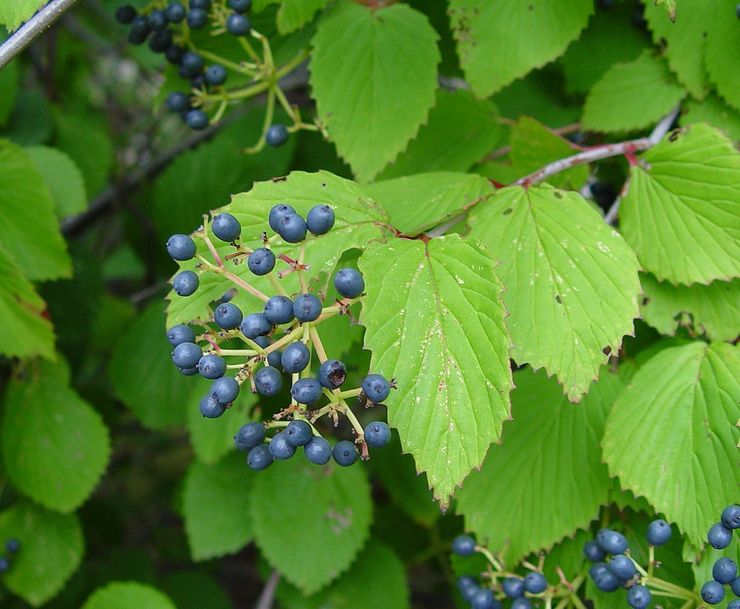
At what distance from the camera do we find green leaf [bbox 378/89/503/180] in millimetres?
2666

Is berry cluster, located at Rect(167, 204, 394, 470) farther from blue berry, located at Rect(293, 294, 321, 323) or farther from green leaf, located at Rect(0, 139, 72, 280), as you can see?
green leaf, located at Rect(0, 139, 72, 280)

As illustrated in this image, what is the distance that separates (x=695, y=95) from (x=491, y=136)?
713 mm

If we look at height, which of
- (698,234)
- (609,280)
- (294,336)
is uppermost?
(294,336)

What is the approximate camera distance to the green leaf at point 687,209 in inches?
74.9

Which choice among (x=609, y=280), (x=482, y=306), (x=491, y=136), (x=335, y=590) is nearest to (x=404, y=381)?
(x=482, y=306)

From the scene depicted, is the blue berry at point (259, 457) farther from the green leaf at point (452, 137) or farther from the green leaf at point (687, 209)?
the green leaf at point (452, 137)

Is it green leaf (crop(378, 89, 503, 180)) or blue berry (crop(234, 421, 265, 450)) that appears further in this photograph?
green leaf (crop(378, 89, 503, 180))

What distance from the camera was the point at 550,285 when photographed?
5.76 ft

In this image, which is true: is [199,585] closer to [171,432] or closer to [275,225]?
[171,432]

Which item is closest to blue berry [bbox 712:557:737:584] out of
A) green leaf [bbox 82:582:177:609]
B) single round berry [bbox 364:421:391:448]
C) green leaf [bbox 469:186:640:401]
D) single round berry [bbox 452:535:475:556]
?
green leaf [bbox 469:186:640:401]

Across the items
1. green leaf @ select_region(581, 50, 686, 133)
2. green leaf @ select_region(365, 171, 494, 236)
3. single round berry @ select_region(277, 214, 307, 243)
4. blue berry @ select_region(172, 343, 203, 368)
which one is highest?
single round berry @ select_region(277, 214, 307, 243)

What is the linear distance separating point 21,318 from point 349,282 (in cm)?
144

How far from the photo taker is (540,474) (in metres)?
2.13

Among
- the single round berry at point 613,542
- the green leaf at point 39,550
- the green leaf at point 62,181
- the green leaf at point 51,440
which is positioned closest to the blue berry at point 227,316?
the single round berry at point 613,542
